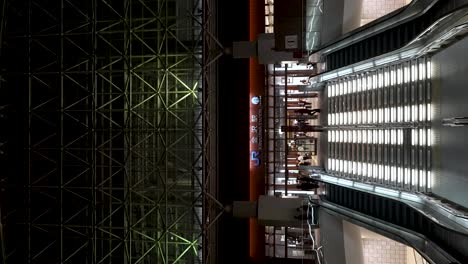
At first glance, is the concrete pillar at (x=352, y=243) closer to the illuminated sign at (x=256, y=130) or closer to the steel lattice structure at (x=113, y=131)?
the illuminated sign at (x=256, y=130)

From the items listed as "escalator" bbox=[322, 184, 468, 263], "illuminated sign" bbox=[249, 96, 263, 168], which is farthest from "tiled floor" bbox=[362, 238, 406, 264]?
"illuminated sign" bbox=[249, 96, 263, 168]

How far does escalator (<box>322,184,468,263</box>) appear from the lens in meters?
5.78

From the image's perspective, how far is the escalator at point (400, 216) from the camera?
5777mm

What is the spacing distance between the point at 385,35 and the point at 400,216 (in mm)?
3538

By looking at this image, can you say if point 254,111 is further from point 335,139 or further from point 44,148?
point 44,148

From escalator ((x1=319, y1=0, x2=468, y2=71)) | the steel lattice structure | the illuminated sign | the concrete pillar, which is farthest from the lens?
the illuminated sign

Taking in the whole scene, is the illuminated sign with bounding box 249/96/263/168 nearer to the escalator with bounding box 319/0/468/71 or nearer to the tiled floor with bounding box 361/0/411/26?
the escalator with bounding box 319/0/468/71

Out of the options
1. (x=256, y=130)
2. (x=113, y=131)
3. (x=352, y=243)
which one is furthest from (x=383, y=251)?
(x=113, y=131)

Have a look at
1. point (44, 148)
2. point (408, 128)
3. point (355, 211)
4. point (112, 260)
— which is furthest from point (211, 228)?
point (408, 128)

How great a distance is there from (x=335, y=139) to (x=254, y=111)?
2504 millimetres

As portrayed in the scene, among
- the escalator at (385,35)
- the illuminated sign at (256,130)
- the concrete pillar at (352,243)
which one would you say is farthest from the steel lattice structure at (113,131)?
the concrete pillar at (352,243)

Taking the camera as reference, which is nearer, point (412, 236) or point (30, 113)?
point (412, 236)

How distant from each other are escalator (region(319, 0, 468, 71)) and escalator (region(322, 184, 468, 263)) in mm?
2963

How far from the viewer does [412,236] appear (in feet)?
22.8
